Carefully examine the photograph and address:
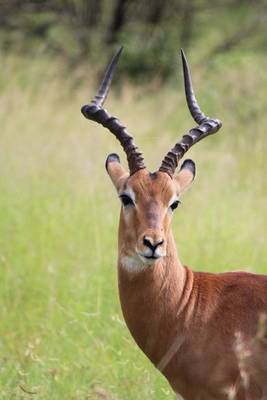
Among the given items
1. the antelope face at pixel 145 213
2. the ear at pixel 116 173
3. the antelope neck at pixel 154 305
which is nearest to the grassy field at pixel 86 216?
the antelope neck at pixel 154 305

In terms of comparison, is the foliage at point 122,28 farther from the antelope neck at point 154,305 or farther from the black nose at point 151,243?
the black nose at point 151,243

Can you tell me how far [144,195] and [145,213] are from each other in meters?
0.14

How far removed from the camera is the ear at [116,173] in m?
5.80

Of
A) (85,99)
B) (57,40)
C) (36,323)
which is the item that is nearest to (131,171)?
(36,323)

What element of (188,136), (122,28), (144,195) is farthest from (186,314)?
(122,28)

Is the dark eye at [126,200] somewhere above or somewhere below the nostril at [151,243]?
above

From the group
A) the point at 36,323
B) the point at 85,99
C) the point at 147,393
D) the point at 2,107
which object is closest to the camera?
the point at 147,393

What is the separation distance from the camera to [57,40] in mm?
19000

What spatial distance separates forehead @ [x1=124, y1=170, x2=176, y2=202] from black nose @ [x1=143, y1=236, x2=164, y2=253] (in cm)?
36

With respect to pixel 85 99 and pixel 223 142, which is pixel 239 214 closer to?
pixel 223 142

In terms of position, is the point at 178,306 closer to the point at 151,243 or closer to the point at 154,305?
the point at 154,305

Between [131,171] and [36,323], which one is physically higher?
[131,171]

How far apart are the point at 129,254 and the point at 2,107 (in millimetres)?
8522

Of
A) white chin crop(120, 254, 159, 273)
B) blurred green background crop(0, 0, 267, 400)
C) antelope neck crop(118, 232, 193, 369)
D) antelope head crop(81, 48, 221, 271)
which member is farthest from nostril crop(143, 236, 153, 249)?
blurred green background crop(0, 0, 267, 400)
